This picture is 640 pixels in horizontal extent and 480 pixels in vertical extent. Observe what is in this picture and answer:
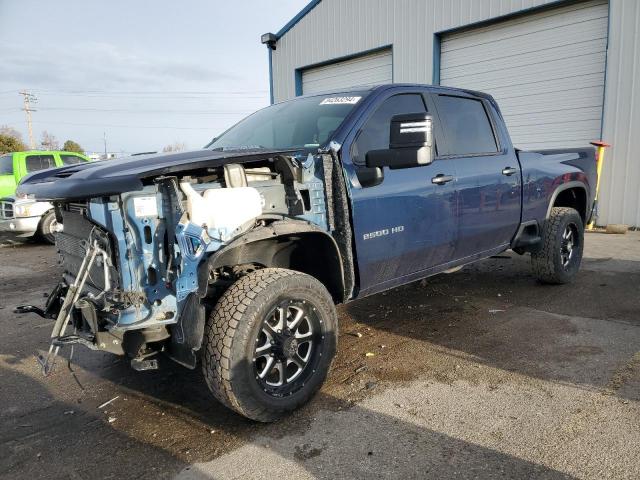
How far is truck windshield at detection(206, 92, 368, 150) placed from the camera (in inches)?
137

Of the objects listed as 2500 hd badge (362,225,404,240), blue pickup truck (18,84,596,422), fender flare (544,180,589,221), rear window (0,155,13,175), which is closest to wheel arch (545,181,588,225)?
fender flare (544,180,589,221)

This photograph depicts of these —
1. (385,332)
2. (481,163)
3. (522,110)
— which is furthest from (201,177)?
(522,110)

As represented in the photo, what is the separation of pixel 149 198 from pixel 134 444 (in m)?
1.31

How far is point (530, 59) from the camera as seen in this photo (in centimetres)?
1009

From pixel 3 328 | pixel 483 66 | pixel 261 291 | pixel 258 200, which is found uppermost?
pixel 483 66

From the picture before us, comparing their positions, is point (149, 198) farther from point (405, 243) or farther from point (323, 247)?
point (405, 243)

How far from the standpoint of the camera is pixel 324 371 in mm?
3041

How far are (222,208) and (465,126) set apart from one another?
260 cm

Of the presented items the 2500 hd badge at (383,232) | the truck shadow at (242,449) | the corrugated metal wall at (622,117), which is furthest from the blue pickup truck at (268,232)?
the corrugated metal wall at (622,117)

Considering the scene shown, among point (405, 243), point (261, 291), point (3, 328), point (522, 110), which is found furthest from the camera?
point (522, 110)

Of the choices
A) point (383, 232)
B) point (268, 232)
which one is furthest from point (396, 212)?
point (268, 232)

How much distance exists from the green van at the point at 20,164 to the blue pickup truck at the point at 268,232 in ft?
28.6

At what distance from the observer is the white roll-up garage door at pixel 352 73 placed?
12648 millimetres

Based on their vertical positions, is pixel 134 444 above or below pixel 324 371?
below
